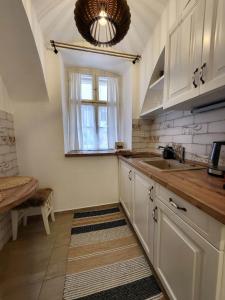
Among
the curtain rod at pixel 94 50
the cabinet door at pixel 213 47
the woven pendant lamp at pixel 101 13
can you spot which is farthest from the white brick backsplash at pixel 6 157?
the cabinet door at pixel 213 47

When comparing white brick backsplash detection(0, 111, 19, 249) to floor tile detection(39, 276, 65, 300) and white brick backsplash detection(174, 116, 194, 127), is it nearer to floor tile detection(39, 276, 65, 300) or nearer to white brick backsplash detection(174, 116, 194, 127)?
floor tile detection(39, 276, 65, 300)

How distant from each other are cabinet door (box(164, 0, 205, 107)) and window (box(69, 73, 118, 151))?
4.43 ft

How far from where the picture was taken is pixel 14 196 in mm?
905

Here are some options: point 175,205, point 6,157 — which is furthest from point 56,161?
point 175,205

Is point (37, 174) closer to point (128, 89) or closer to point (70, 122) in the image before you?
point (70, 122)

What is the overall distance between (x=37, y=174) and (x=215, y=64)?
2.20 meters

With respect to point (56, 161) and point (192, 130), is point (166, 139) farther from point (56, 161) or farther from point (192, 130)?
point (56, 161)

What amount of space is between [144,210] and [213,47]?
1259 mm

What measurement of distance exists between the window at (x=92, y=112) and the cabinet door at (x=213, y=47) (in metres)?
1.79

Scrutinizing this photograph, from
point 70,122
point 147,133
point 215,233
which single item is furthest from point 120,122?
point 215,233

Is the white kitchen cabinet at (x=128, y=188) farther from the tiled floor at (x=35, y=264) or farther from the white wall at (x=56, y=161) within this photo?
the tiled floor at (x=35, y=264)

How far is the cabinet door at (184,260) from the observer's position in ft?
1.91

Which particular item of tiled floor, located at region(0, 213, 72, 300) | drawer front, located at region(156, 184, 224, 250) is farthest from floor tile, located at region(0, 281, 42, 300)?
drawer front, located at region(156, 184, 224, 250)

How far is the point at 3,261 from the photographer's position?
134 cm
